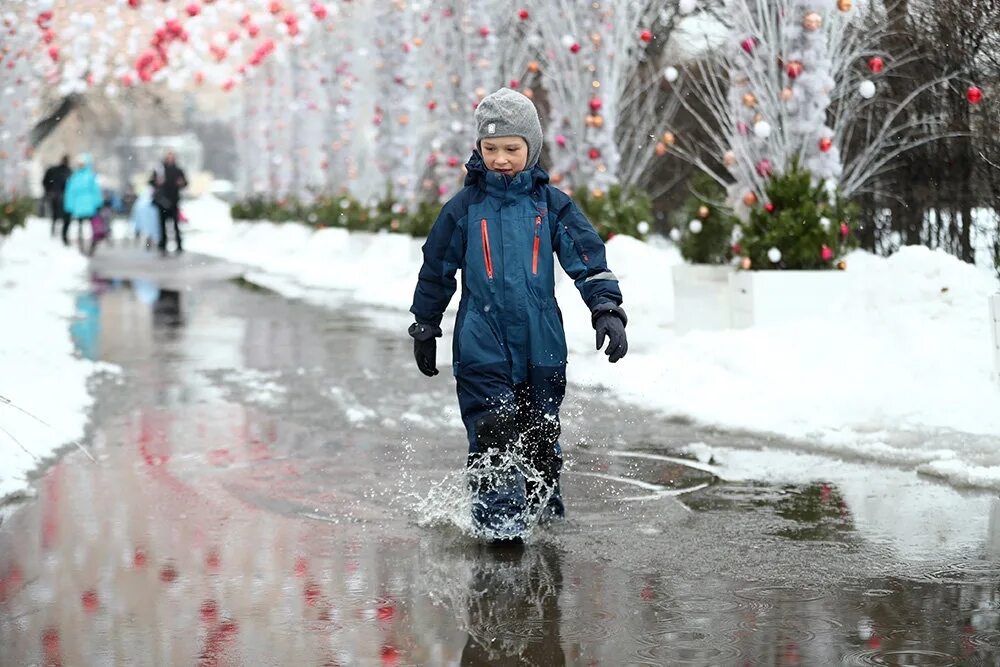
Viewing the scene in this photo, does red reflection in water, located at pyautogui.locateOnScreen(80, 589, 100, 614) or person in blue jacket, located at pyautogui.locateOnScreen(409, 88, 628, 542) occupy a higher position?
person in blue jacket, located at pyautogui.locateOnScreen(409, 88, 628, 542)

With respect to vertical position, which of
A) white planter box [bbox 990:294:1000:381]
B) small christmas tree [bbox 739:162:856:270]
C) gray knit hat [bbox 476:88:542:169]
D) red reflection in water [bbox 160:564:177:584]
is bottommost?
red reflection in water [bbox 160:564:177:584]

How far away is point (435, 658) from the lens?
14.6ft

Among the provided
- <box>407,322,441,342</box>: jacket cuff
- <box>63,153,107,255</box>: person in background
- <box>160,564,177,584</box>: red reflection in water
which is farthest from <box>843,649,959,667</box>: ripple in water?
<box>63,153,107,255</box>: person in background

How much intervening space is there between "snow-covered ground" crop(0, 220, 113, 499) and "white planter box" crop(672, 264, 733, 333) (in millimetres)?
4523

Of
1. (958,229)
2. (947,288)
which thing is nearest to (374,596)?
(947,288)

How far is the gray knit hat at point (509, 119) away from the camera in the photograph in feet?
19.9

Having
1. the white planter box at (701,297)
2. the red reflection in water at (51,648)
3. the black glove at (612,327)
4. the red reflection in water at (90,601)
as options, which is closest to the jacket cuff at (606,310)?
the black glove at (612,327)

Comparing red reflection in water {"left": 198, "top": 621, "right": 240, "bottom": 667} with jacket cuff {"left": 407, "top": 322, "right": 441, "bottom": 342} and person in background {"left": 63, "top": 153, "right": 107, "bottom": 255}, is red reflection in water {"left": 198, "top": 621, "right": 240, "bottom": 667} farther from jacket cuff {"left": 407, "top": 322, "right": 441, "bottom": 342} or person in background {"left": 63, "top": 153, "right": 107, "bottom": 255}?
person in background {"left": 63, "top": 153, "right": 107, "bottom": 255}

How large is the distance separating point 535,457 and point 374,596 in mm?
1306

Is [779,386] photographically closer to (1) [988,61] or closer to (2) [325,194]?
(1) [988,61]

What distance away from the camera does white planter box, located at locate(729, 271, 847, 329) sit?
11.7 metres

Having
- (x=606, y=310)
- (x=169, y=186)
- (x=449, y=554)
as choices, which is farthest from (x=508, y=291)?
(x=169, y=186)

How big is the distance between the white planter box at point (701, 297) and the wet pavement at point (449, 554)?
2.97 metres

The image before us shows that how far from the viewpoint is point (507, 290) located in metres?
5.99
